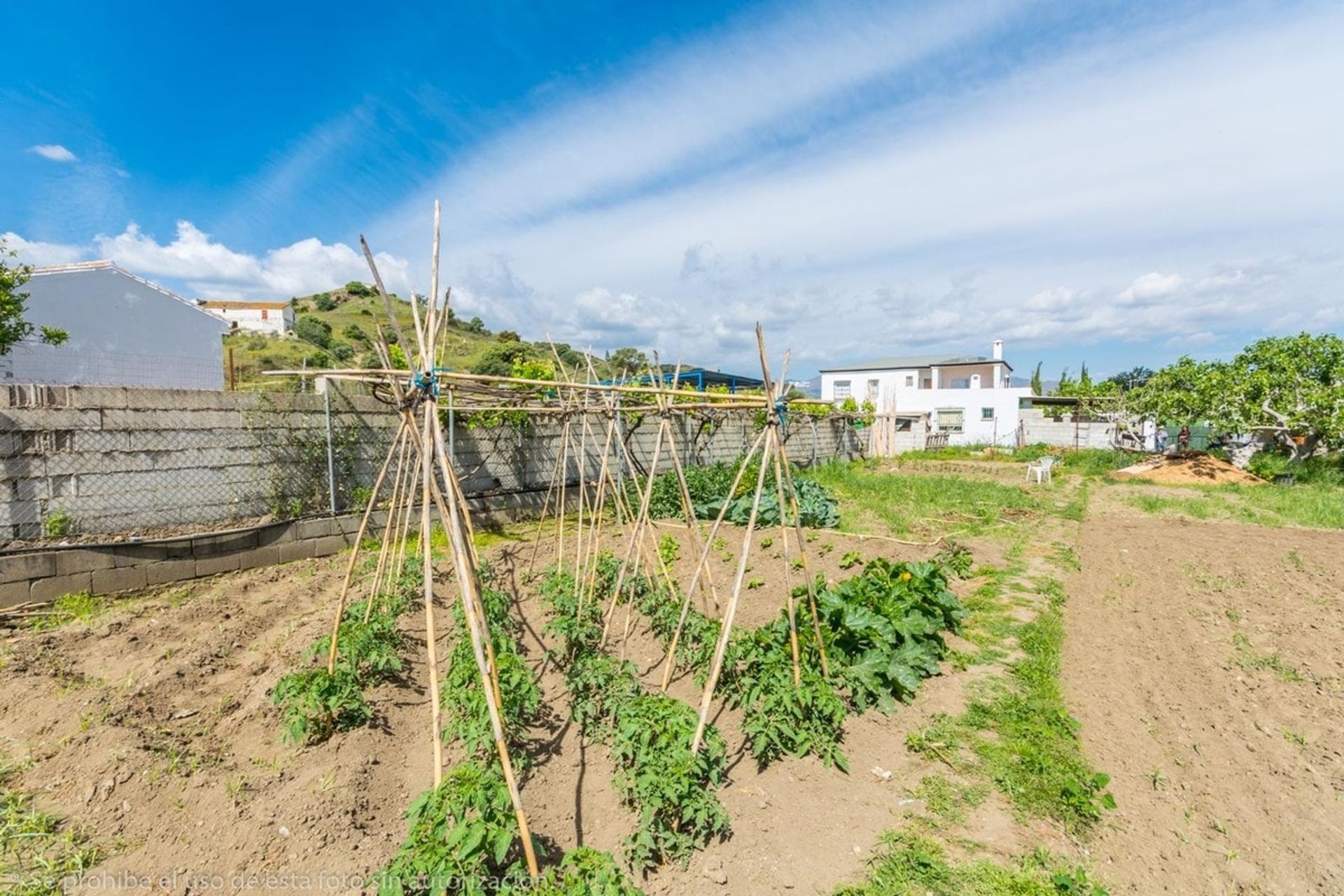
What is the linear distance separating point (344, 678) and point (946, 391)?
3095 cm

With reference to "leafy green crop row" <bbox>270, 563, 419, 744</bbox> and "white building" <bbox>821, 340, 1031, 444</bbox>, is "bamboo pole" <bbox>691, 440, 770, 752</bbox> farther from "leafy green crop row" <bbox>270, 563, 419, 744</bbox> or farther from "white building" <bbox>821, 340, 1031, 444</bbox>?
"white building" <bbox>821, 340, 1031, 444</bbox>

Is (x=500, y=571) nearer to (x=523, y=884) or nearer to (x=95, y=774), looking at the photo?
(x=95, y=774)

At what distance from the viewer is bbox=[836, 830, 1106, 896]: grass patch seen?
2525mm

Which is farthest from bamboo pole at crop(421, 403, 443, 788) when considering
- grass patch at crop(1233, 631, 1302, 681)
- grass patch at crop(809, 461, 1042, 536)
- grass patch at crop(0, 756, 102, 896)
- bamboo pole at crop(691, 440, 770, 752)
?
grass patch at crop(809, 461, 1042, 536)

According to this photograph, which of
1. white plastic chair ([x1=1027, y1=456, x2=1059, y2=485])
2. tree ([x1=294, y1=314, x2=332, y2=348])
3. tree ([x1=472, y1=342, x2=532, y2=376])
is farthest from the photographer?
tree ([x1=294, y1=314, x2=332, y2=348])

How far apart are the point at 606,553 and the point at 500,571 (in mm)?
1311

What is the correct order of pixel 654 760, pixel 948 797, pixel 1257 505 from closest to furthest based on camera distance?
1. pixel 654 760
2. pixel 948 797
3. pixel 1257 505

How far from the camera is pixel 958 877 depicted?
103 inches

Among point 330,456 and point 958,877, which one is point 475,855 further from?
point 330,456

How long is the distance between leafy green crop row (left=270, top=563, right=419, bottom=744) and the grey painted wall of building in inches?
496

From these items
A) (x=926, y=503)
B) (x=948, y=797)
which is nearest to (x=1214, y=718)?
(x=948, y=797)

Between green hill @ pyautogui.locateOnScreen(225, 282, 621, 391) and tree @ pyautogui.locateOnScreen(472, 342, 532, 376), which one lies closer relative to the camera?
green hill @ pyautogui.locateOnScreen(225, 282, 621, 391)

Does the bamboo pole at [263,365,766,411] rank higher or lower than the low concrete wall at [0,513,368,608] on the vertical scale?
higher

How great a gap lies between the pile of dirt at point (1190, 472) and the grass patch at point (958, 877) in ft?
55.4
